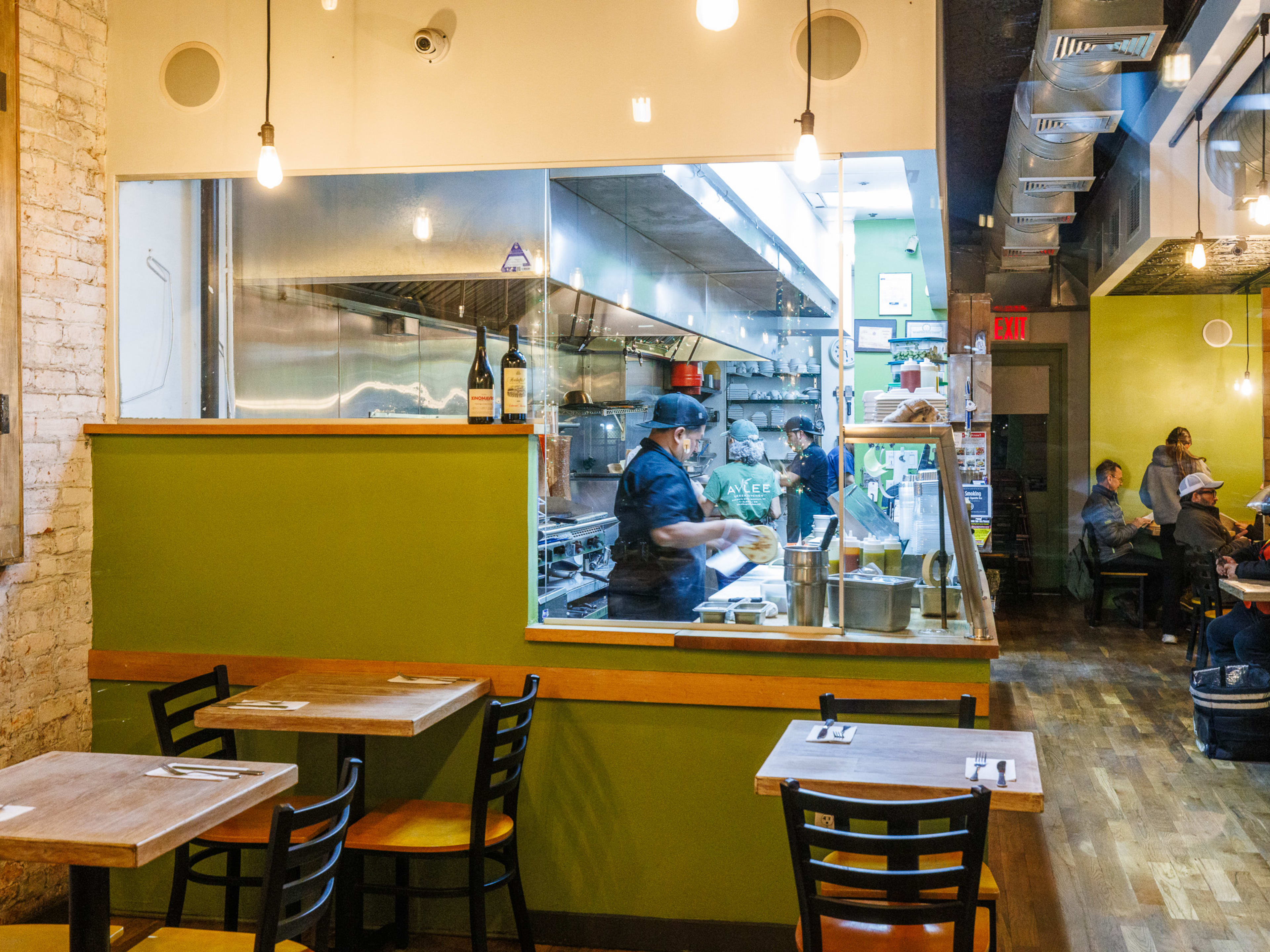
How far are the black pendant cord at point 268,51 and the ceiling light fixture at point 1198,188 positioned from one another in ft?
18.8

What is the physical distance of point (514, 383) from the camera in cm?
346

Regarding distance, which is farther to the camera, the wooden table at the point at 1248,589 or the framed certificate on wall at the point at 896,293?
the framed certificate on wall at the point at 896,293

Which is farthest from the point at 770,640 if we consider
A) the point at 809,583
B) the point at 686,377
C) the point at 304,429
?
the point at 686,377

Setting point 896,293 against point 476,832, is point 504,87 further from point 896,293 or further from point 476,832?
point 896,293

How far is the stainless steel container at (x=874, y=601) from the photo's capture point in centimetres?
328

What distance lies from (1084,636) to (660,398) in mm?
6621

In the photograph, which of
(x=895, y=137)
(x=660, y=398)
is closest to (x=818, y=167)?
(x=895, y=137)

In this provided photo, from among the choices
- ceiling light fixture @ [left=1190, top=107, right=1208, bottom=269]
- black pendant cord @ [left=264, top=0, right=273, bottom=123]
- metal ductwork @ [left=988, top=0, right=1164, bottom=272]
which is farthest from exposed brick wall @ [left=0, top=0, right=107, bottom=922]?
ceiling light fixture @ [left=1190, top=107, right=1208, bottom=269]

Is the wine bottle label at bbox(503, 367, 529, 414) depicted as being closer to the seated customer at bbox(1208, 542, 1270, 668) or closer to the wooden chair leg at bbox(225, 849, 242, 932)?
the wooden chair leg at bbox(225, 849, 242, 932)

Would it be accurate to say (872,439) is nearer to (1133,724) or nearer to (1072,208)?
(1133,724)

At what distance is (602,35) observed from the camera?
11.3 feet

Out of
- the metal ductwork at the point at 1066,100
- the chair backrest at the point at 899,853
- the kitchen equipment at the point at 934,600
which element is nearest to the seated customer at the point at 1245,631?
the metal ductwork at the point at 1066,100

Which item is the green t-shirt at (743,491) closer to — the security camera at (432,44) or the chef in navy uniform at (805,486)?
the chef in navy uniform at (805,486)

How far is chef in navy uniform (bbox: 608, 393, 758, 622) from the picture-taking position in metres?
3.68
